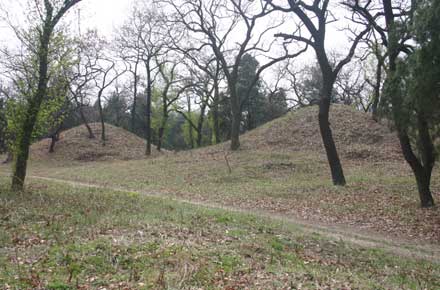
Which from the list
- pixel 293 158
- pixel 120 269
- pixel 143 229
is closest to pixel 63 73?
pixel 143 229

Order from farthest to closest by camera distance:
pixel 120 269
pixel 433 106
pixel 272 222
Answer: pixel 272 222 < pixel 433 106 < pixel 120 269

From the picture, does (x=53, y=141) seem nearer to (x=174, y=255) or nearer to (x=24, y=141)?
(x=24, y=141)

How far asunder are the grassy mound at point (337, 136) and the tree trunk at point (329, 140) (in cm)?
779

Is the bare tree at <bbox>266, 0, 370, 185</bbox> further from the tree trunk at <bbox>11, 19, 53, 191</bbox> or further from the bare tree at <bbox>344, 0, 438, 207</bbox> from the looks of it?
the tree trunk at <bbox>11, 19, 53, 191</bbox>

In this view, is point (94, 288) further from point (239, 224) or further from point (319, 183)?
point (319, 183)

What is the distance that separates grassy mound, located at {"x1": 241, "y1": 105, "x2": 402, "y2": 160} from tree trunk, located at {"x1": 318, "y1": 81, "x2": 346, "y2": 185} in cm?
779

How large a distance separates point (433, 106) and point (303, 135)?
20.1m

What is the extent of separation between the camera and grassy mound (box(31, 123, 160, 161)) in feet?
116

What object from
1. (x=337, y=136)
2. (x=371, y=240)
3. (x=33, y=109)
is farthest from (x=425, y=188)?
(x=337, y=136)

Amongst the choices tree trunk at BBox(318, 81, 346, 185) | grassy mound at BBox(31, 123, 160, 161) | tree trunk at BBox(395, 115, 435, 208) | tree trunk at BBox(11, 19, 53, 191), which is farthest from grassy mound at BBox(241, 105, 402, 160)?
tree trunk at BBox(11, 19, 53, 191)

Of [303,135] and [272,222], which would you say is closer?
[272,222]

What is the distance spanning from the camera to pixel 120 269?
5.96 metres

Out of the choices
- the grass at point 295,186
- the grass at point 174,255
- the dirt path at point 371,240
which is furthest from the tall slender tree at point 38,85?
the dirt path at point 371,240

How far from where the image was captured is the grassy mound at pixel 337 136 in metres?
24.9
